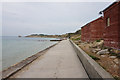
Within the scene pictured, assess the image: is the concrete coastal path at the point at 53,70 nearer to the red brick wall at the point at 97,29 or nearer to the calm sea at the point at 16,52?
the calm sea at the point at 16,52

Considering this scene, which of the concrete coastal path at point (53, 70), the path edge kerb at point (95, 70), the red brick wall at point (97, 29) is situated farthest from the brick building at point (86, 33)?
the path edge kerb at point (95, 70)

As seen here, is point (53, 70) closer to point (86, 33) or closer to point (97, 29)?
point (97, 29)

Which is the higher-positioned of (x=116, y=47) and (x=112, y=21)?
(x=112, y=21)

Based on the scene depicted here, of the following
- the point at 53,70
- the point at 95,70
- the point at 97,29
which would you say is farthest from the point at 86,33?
the point at 95,70

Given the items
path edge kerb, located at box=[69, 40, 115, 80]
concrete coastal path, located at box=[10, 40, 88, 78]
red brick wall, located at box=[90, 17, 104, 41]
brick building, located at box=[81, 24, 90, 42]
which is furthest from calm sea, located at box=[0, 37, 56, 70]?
red brick wall, located at box=[90, 17, 104, 41]

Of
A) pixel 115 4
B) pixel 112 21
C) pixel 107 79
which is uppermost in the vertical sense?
pixel 115 4

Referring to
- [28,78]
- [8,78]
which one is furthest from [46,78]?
[8,78]

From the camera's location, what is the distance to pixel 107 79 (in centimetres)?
221

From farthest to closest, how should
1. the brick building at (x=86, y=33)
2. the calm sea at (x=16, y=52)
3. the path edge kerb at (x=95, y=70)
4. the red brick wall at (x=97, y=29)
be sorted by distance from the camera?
the brick building at (x=86, y=33) < the red brick wall at (x=97, y=29) < the calm sea at (x=16, y=52) < the path edge kerb at (x=95, y=70)

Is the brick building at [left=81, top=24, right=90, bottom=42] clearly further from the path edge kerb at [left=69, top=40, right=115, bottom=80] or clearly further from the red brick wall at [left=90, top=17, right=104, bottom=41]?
the path edge kerb at [left=69, top=40, right=115, bottom=80]

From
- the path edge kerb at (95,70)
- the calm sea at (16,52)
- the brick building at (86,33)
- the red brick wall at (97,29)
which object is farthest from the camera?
the brick building at (86,33)

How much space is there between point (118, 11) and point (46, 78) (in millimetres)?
7444

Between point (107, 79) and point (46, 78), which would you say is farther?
point (46, 78)

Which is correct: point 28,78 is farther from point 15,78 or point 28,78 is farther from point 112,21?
point 112,21
